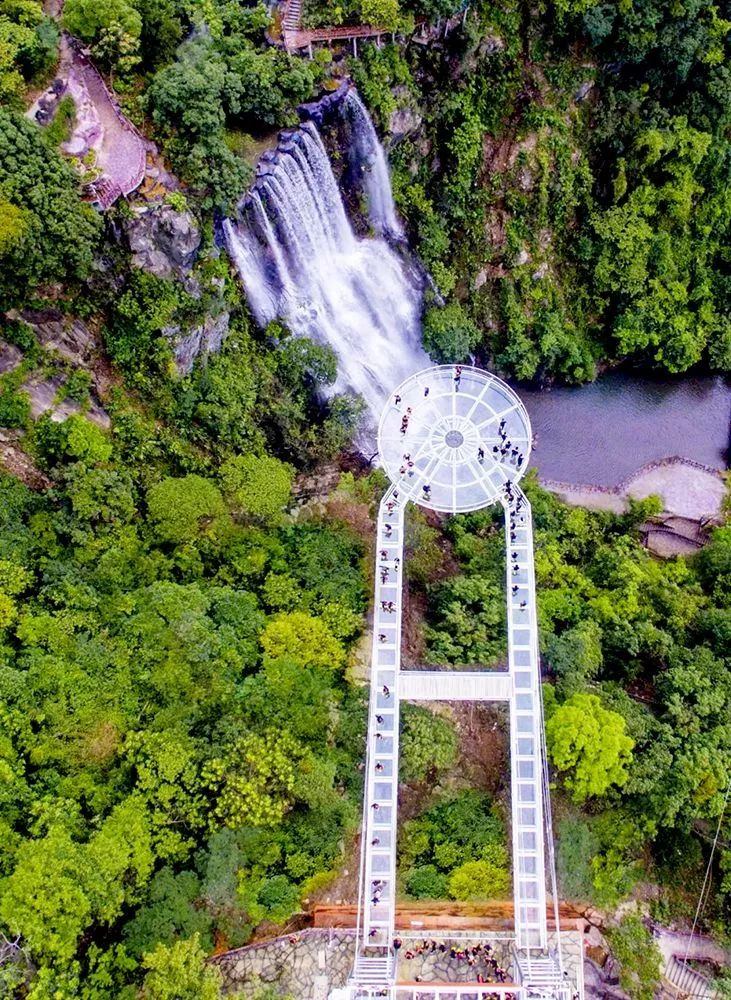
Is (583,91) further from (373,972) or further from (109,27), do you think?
(373,972)

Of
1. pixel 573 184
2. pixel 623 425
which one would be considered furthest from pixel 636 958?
pixel 573 184

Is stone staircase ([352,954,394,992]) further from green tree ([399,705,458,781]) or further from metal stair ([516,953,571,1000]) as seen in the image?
green tree ([399,705,458,781])

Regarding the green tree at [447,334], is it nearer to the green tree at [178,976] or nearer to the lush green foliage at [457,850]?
the lush green foliage at [457,850]

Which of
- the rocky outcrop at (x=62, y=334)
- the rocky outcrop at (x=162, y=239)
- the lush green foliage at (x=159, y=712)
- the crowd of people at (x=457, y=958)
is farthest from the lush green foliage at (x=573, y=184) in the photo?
the crowd of people at (x=457, y=958)

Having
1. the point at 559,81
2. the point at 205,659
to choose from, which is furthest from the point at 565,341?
the point at 205,659

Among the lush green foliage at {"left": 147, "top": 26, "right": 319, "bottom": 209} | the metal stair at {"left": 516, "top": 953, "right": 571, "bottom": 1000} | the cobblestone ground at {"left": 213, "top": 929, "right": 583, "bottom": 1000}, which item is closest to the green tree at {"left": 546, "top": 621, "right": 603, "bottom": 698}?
the cobblestone ground at {"left": 213, "top": 929, "right": 583, "bottom": 1000}
